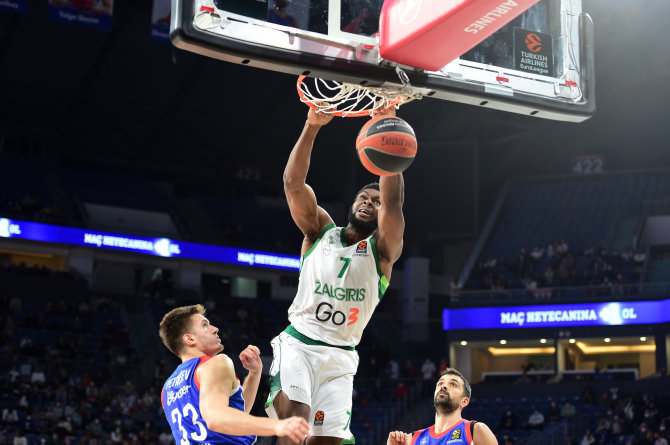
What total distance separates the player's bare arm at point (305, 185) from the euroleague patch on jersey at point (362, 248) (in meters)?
0.36

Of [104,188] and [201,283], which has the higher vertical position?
[104,188]

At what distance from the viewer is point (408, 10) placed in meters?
5.70

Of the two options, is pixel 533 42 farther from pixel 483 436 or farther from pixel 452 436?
pixel 452 436

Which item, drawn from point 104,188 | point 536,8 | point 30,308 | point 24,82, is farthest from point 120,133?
point 536,8

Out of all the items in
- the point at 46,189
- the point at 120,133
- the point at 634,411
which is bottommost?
the point at 634,411

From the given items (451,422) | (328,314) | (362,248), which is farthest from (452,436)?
(362,248)

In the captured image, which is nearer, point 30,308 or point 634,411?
point 634,411

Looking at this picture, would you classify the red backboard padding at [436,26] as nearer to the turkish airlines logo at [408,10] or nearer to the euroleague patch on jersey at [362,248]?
the turkish airlines logo at [408,10]

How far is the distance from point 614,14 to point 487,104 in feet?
82.1

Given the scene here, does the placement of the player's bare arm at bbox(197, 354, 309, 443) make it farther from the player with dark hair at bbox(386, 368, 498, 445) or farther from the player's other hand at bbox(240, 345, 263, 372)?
the player with dark hair at bbox(386, 368, 498, 445)

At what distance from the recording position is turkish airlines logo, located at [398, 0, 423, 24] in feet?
18.5

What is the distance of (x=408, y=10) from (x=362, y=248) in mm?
1749

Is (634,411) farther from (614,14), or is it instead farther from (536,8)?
(536,8)

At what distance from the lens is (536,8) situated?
634cm
